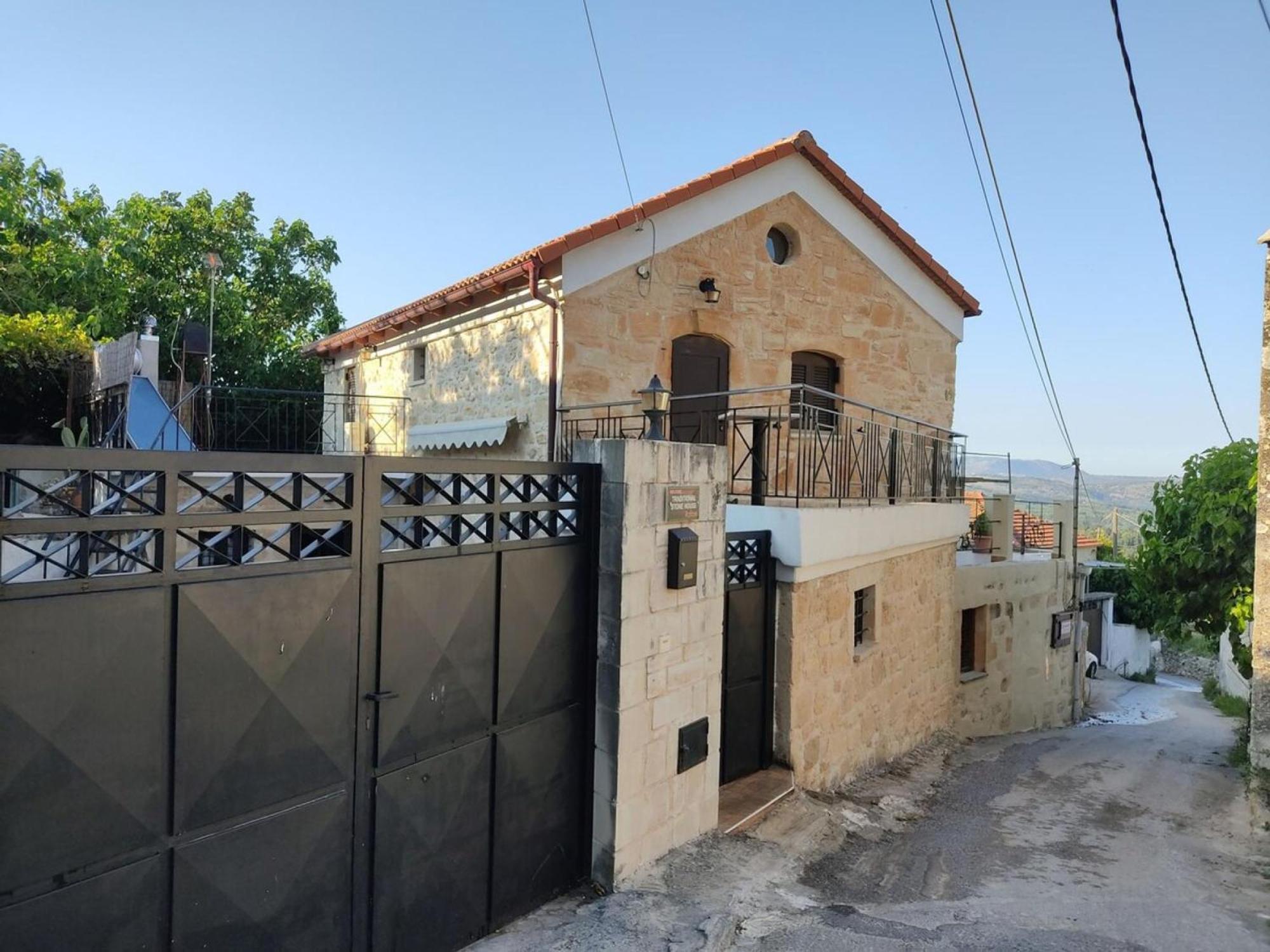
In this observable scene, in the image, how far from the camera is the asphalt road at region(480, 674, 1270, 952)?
14.2ft

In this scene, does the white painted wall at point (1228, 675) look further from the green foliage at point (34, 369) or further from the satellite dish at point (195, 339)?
the green foliage at point (34, 369)

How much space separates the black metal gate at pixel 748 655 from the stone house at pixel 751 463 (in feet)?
0.08

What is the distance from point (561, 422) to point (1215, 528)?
26.7 ft

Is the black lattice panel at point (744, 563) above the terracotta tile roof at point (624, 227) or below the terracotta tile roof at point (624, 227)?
below

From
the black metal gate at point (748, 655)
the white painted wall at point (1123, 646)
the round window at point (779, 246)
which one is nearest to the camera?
the black metal gate at point (748, 655)

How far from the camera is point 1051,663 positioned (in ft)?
43.2

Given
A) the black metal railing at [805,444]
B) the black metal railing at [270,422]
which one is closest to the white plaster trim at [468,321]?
the black metal railing at [270,422]

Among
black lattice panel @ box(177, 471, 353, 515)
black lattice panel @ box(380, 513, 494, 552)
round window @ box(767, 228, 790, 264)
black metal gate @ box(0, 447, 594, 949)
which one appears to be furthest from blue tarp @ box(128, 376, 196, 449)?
round window @ box(767, 228, 790, 264)

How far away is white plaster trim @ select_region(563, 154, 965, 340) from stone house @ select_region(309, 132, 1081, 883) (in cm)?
4

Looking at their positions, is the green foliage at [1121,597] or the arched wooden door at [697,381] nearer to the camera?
the arched wooden door at [697,381]

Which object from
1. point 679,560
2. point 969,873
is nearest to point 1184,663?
point 969,873

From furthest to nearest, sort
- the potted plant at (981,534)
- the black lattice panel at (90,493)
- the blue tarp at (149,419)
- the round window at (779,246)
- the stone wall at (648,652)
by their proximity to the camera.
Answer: the potted plant at (981,534), the round window at (779,246), the blue tarp at (149,419), the stone wall at (648,652), the black lattice panel at (90,493)

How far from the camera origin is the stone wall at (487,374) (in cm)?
894

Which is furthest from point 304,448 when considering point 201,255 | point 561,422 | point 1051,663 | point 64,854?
point 1051,663
